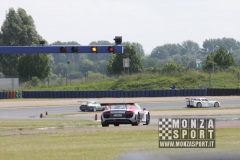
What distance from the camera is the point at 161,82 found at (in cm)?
9069

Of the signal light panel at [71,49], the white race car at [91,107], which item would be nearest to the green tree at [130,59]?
the white race car at [91,107]

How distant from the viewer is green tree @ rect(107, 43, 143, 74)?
115375mm

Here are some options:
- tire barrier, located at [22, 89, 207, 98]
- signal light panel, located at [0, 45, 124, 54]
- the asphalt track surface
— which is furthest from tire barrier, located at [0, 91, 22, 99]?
signal light panel, located at [0, 45, 124, 54]

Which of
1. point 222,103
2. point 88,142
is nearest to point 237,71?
point 222,103

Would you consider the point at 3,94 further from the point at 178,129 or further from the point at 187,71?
the point at 178,129

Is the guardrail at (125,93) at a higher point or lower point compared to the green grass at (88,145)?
higher

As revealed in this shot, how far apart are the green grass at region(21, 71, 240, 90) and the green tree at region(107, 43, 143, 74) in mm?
21142

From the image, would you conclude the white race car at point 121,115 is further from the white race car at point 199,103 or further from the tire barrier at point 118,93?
the tire barrier at point 118,93

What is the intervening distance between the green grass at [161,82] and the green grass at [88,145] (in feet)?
214

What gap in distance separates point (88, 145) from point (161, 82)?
72340mm

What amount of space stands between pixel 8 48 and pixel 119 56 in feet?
229

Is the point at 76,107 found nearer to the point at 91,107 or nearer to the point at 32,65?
the point at 91,107

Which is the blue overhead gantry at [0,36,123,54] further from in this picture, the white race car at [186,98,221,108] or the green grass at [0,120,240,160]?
the green grass at [0,120,240,160]

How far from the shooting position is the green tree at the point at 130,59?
11538 centimetres
